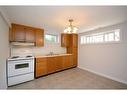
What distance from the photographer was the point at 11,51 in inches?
133

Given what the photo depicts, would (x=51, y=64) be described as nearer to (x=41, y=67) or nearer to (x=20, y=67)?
(x=41, y=67)

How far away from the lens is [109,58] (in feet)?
11.4

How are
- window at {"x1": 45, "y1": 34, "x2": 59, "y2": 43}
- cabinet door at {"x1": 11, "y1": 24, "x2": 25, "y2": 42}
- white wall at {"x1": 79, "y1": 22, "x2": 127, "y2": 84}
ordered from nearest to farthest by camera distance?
white wall at {"x1": 79, "y1": 22, "x2": 127, "y2": 84}
cabinet door at {"x1": 11, "y1": 24, "x2": 25, "y2": 42}
window at {"x1": 45, "y1": 34, "x2": 59, "y2": 43}

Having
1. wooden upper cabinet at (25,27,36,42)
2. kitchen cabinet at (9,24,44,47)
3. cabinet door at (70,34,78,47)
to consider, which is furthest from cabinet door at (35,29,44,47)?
cabinet door at (70,34,78,47)

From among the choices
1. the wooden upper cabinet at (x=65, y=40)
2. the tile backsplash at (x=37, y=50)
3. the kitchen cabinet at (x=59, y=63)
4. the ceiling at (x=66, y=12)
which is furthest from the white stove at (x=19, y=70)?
the wooden upper cabinet at (x=65, y=40)

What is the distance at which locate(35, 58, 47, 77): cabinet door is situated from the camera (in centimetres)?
344

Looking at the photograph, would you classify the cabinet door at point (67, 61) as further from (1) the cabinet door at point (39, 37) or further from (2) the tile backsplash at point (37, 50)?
(1) the cabinet door at point (39, 37)

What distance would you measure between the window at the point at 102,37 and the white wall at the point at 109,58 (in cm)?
18

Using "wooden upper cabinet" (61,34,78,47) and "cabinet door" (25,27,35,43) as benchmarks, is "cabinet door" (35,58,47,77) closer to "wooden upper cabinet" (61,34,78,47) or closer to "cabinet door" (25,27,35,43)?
"cabinet door" (25,27,35,43)

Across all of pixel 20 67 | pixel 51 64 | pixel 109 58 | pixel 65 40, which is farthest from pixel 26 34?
pixel 109 58

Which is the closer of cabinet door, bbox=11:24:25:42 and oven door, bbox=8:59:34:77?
oven door, bbox=8:59:34:77

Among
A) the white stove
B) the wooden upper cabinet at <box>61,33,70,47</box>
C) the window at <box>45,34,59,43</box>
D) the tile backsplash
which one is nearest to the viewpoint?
the white stove

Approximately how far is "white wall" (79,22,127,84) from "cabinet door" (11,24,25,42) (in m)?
3.16
